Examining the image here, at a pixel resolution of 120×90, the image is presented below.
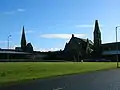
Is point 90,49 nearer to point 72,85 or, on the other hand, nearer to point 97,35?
point 97,35

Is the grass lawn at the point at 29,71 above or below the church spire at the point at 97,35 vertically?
below

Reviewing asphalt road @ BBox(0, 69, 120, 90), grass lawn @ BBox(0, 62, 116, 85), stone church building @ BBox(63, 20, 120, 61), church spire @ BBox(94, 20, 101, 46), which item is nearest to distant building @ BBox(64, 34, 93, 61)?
stone church building @ BBox(63, 20, 120, 61)

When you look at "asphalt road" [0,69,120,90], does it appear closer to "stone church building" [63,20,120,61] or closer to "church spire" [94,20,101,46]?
"stone church building" [63,20,120,61]

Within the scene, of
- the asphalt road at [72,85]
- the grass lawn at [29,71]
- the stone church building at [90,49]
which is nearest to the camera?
the asphalt road at [72,85]

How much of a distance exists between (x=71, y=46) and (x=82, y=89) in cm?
13381

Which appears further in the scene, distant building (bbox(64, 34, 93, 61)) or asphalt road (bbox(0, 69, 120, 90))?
distant building (bbox(64, 34, 93, 61))

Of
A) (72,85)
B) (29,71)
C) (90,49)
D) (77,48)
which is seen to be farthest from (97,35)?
(72,85)

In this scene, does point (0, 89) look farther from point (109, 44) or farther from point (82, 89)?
point (109, 44)

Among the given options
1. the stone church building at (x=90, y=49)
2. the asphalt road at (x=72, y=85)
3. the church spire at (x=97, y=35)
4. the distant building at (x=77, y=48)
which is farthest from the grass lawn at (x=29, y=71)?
the church spire at (x=97, y=35)

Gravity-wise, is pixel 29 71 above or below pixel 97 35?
below

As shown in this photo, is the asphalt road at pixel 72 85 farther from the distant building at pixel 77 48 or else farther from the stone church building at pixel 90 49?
the distant building at pixel 77 48

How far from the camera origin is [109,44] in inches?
6216

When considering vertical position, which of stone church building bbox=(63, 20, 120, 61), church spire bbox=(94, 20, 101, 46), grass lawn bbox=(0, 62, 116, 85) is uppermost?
church spire bbox=(94, 20, 101, 46)

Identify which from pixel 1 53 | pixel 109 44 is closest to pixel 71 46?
pixel 109 44
